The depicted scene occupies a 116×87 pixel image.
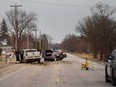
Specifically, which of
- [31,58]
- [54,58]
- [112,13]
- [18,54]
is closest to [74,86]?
[31,58]

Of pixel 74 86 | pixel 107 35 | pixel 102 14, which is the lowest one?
pixel 74 86

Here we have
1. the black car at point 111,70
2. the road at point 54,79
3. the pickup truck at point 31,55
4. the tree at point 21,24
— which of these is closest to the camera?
the black car at point 111,70

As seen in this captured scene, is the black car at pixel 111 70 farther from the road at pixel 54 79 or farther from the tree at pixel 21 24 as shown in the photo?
the tree at pixel 21 24

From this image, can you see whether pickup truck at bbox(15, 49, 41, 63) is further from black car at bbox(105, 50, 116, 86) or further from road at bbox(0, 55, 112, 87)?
black car at bbox(105, 50, 116, 86)

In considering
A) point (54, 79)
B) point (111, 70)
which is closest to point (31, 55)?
point (54, 79)

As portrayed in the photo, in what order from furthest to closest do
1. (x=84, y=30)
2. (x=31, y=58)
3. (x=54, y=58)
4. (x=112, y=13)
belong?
(x=84, y=30) < (x=112, y=13) < (x=54, y=58) < (x=31, y=58)

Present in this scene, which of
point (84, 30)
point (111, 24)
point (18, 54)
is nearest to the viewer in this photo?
point (18, 54)

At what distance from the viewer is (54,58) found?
63.8m

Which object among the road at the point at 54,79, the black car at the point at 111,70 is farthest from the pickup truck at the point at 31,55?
the black car at the point at 111,70

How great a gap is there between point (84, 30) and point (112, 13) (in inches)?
633

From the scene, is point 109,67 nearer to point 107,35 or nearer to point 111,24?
point 107,35

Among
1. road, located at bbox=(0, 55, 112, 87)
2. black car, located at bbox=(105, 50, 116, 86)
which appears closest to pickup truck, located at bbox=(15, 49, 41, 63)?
road, located at bbox=(0, 55, 112, 87)

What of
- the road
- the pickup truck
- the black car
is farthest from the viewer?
the pickup truck

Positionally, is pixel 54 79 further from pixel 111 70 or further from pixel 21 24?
pixel 21 24
